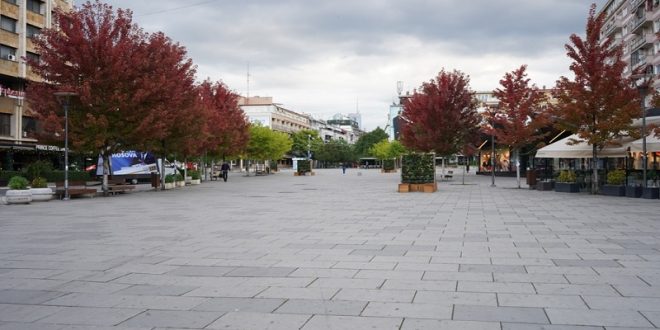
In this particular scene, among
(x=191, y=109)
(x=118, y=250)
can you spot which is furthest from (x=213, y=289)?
(x=191, y=109)

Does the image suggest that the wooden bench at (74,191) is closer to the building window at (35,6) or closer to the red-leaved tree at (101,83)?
the red-leaved tree at (101,83)

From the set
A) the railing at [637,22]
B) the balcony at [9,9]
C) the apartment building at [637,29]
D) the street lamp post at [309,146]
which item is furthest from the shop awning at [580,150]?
the street lamp post at [309,146]

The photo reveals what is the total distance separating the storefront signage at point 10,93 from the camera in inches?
1657

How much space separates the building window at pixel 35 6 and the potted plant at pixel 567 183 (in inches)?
1751

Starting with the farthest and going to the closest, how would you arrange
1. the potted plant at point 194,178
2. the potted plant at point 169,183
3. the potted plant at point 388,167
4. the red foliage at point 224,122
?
the potted plant at point 388,167 < the red foliage at point 224,122 < the potted plant at point 194,178 < the potted plant at point 169,183

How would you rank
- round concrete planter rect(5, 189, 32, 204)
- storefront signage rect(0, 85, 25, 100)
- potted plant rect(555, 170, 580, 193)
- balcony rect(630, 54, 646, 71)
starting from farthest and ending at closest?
balcony rect(630, 54, 646, 71) → storefront signage rect(0, 85, 25, 100) → potted plant rect(555, 170, 580, 193) → round concrete planter rect(5, 189, 32, 204)

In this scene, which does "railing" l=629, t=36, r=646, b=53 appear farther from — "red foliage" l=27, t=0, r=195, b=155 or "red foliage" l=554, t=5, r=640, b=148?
"red foliage" l=27, t=0, r=195, b=155

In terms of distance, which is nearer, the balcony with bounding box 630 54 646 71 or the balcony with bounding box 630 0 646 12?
the balcony with bounding box 630 0 646 12

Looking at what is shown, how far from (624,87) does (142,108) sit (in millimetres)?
21294

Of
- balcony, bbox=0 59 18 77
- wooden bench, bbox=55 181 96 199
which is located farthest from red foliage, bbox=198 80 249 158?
balcony, bbox=0 59 18 77

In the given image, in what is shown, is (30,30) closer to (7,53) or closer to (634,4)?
(7,53)

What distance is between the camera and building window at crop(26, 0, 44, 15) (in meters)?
46.5

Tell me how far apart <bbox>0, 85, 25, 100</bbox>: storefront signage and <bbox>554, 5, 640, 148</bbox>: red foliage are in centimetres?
3887

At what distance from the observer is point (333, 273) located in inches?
280
